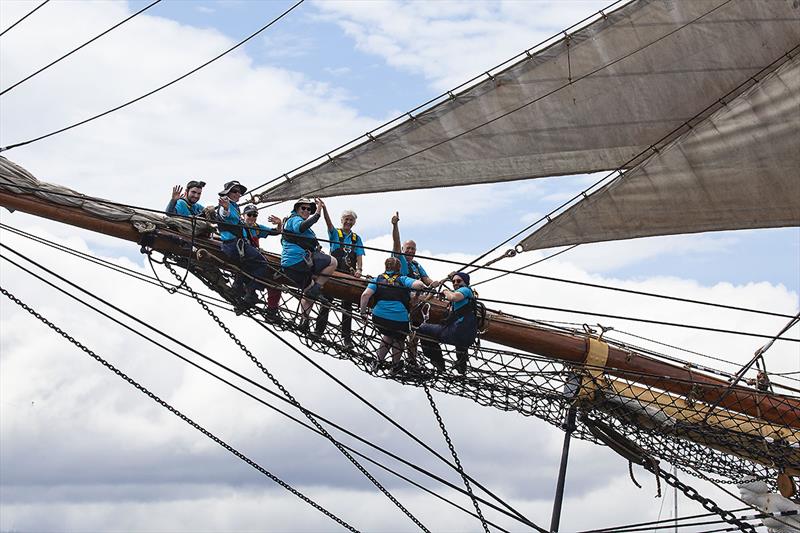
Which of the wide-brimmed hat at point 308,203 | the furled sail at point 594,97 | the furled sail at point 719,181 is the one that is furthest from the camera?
the furled sail at point 719,181

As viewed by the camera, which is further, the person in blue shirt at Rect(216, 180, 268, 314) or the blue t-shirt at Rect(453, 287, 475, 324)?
the blue t-shirt at Rect(453, 287, 475, 324)

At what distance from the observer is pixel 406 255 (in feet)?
53.0

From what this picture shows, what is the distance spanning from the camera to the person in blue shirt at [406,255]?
53.0ft

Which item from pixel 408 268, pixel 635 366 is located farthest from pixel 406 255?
pixel 635 366

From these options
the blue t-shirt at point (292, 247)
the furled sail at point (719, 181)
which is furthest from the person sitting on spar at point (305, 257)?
the furled sail at point (719, 181)

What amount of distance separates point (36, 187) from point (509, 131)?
5726 mm

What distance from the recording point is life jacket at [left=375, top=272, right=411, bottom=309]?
15.9 meters

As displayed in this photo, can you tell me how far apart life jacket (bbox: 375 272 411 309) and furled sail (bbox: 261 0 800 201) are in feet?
7.55

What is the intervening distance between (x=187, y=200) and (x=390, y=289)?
2.03 m

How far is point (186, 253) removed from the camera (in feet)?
51.7

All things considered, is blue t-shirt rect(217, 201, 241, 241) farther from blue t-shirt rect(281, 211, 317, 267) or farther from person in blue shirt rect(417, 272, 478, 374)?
person in blue shirt rect(417, 272, 478, 374)

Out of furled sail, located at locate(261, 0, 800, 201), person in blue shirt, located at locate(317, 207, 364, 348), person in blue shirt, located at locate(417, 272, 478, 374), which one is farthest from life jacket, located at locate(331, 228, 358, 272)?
furled sail, located at locate(261, 0, 800, 201)

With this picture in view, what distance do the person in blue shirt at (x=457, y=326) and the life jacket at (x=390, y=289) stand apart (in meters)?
0.37

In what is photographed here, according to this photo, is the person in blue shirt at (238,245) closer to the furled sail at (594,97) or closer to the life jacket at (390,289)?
the life jacket at (390,289)
